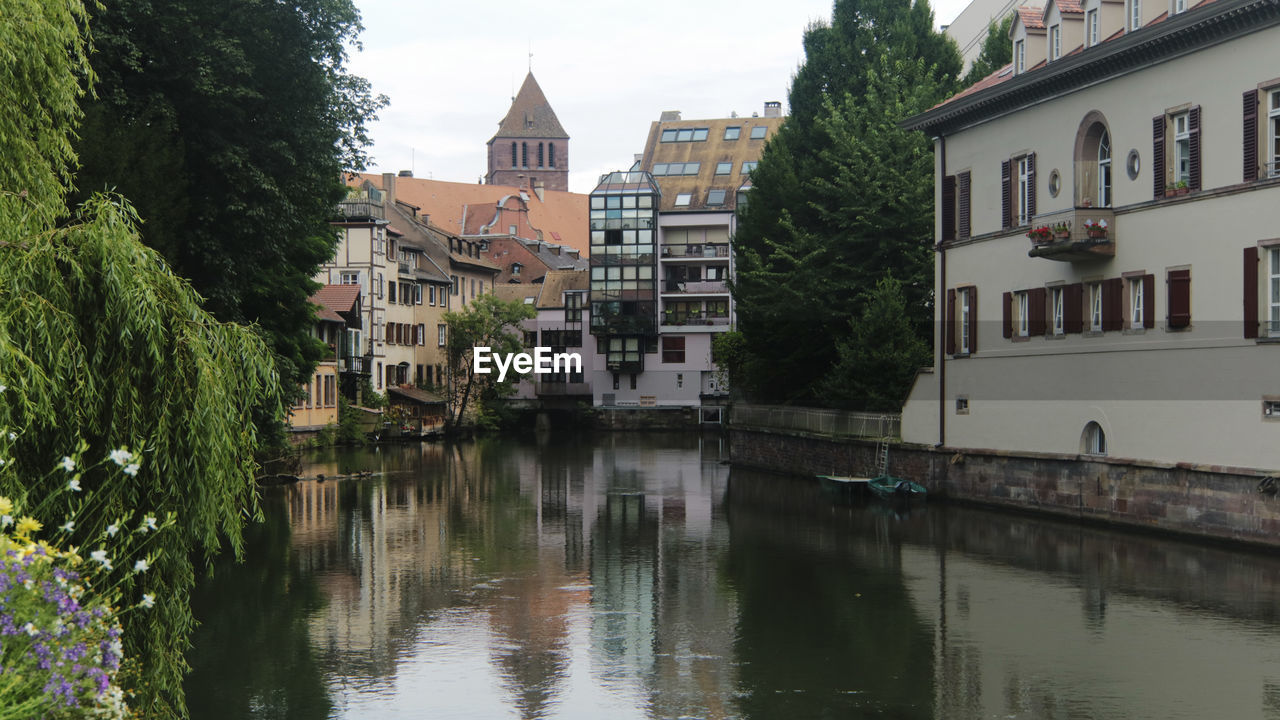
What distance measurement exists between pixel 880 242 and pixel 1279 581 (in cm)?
2453

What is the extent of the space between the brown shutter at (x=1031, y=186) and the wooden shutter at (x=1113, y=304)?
3874 mm

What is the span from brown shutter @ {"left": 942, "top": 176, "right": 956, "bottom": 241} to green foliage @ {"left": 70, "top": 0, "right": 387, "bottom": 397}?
16.8 metres

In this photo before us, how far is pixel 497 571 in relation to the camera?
973 inches

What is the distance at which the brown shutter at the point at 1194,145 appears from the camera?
93.9ft

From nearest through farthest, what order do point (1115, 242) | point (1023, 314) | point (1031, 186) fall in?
1. point (1115, 242)
2. point (1031, 186)
3. point (1023, 314)

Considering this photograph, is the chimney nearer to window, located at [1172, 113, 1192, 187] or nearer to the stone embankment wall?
the stone embankment wall

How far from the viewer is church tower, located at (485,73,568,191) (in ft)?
547

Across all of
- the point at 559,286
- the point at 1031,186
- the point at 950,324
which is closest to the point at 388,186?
the point at 559,286

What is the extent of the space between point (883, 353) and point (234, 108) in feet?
69.6

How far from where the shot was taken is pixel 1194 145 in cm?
2872

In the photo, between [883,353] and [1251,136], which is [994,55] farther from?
[1251,136]

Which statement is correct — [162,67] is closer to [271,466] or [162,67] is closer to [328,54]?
[328,54]

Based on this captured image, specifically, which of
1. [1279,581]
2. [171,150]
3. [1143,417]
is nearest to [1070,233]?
[1143,417]

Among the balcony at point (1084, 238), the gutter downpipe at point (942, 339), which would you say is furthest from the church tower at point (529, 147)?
the balcony at point (1084, 238)
